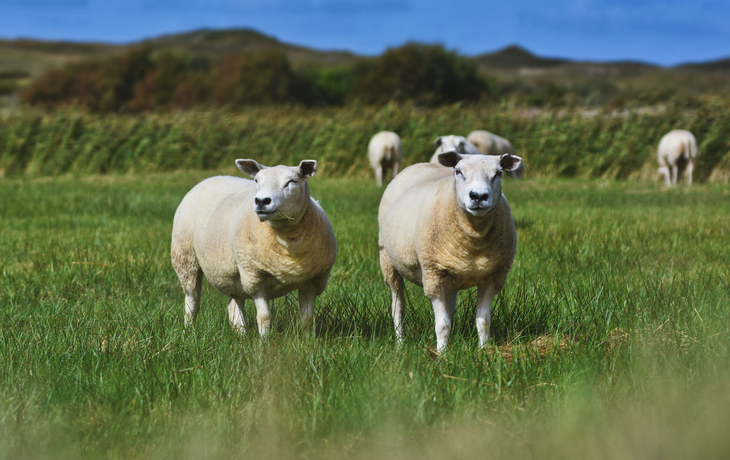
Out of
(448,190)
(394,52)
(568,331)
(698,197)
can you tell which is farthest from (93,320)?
(394,52)

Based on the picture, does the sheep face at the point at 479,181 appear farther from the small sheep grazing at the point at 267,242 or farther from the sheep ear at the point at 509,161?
the small sheep grazing at the point at 267,242

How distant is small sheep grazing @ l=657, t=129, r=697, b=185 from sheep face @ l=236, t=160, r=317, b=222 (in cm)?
1117

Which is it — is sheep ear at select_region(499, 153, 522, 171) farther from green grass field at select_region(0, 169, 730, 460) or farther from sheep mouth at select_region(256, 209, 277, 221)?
sheep mouth at select_region(256, 209, 277, 221)

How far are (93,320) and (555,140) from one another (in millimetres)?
12304

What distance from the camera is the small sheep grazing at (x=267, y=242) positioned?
3045mm

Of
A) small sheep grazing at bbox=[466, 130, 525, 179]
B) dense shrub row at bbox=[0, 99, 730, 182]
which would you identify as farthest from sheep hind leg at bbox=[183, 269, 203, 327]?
dense shrub row at bbox=[0, 99, 730, 182]

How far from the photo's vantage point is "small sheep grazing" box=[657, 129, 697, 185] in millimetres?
12781

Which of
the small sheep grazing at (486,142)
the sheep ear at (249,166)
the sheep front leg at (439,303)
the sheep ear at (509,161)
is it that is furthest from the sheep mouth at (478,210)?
the small sheep grazing at (486,142)

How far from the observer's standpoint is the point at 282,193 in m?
2.99

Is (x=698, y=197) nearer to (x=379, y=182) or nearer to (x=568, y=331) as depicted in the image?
(x=379, y=182)

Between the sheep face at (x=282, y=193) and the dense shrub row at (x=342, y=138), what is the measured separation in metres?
11.7

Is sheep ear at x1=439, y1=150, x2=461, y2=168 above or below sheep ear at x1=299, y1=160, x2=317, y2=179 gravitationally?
above

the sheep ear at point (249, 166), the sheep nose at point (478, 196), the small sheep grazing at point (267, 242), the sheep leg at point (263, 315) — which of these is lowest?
the sheep leg at point (263, 315)

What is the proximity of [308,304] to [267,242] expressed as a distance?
40cm
